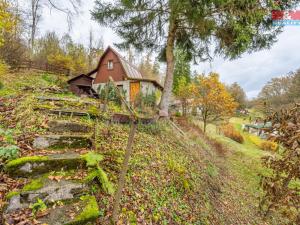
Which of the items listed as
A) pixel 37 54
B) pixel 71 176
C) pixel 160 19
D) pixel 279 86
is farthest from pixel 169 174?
pixel 279 86

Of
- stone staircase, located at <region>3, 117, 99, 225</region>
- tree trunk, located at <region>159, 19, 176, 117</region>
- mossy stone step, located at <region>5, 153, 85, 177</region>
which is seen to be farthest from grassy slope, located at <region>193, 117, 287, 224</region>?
tree trunk, located at <region>159, 19, 176, 117</region>

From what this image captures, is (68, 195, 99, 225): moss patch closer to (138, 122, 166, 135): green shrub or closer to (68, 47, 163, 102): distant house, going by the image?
(138, 122, 166, 135): green shrub

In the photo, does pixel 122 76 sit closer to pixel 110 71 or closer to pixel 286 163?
pixel 110 71

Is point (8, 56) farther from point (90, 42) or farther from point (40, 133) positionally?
point (90, 42)

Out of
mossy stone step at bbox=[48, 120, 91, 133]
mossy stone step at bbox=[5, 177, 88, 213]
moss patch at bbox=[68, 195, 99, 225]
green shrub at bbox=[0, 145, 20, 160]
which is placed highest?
mossy stone step at bbox=[48, 120, 91, 133]

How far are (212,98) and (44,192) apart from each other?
519 inches

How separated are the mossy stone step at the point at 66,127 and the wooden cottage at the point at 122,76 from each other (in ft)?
39.5

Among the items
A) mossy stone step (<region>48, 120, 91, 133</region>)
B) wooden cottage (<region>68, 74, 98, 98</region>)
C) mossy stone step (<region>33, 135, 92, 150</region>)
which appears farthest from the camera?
wooden cottage (<region>68, 74, 98, 98</region>)

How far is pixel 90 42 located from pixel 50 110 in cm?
3010

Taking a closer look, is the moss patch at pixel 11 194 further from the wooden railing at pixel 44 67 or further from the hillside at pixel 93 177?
the wooden railing at pixel 44 67

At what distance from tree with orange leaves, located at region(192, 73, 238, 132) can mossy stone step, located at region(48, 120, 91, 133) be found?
38.0ft

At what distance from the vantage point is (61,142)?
3385mm

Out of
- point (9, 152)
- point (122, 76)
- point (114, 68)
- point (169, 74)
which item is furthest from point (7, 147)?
point (114, 68)

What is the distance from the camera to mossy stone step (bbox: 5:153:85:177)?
249 centimetres
